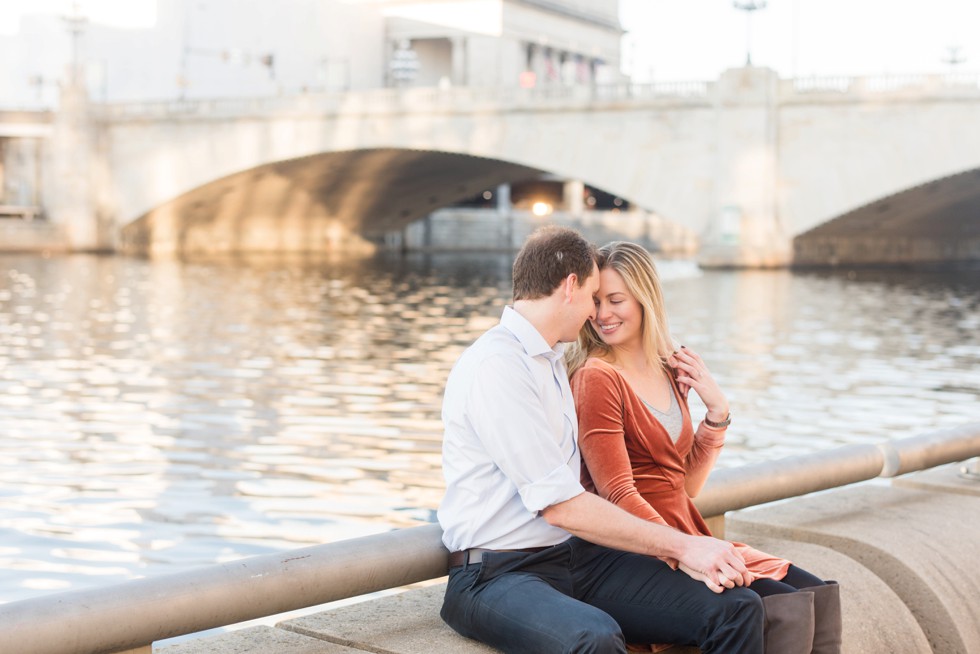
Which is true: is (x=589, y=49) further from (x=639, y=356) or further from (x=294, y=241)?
(x=639, y=356)

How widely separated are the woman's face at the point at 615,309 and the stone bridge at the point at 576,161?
117 ft

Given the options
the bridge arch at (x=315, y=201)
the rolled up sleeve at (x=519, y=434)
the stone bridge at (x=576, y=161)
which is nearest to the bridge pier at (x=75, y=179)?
the stone bridge at (x=576, y=161)

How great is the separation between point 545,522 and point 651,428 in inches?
18.2

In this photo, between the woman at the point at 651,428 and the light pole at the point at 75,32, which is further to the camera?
the light pole at the point at 75,32

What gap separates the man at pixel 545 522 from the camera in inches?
147

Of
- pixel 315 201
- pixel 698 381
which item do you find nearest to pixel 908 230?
pixel 315 201

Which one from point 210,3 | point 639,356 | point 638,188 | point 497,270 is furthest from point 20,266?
point 639,356

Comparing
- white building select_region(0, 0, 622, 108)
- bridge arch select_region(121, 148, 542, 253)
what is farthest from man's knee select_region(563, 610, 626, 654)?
white building select_region(0, 0, 622, 108)

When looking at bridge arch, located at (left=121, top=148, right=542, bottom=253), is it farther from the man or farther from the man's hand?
the man's hand

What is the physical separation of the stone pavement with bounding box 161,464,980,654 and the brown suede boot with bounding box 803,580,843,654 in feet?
0.89

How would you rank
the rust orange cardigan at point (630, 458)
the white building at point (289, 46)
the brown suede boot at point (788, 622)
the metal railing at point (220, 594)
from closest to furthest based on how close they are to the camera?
the metal railing at point (220, 594) → the brown suede boot at point (788, 622) → the rust orange cardigan at point (630, 458) → the white building at point (289, 46)

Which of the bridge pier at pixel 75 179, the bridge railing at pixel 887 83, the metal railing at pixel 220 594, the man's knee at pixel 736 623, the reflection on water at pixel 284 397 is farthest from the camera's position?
the bridge pier at pixel 75 179

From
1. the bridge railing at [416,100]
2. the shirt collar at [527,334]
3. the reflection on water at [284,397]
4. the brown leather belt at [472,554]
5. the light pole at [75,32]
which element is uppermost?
the light pole at [75,32]

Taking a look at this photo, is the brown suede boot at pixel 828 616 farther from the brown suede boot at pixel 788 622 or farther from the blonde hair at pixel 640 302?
the blonde hair at pixel 640 302
